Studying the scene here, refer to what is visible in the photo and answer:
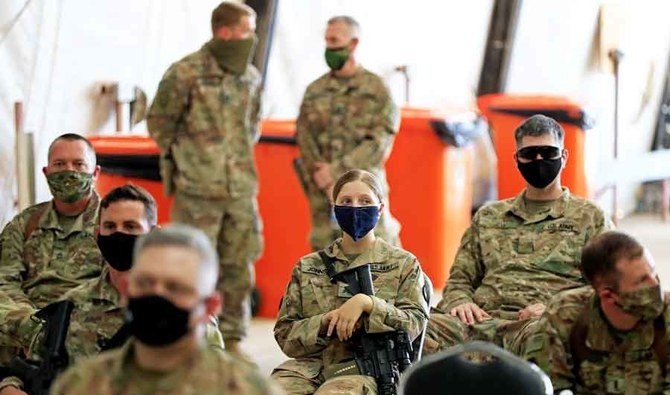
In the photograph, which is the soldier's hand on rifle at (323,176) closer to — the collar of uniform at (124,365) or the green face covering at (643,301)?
the green face covering at (643,301)

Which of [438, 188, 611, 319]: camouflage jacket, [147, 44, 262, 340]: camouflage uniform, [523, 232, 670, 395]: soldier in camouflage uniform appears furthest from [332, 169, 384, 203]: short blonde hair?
[147, 44, 262, 340]: camouflage uniform

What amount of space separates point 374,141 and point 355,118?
145 millimetres

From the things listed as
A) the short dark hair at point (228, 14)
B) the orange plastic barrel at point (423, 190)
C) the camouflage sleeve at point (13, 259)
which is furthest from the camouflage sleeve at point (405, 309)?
the orange plastic barrel at point (423, 190)

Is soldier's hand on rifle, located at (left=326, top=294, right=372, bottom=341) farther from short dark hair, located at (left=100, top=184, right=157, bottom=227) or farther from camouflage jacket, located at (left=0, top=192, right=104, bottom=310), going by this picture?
camouflage jacket, located at (left=0, top=192, right=104, bottom=310)

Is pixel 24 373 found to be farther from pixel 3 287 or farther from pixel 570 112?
pixel 570 112

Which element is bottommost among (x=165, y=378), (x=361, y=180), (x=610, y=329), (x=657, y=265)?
(x=657, y=265)

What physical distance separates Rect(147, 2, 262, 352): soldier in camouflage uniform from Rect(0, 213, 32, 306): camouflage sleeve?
180 cm

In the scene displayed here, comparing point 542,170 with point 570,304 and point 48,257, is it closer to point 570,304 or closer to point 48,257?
point 570,304

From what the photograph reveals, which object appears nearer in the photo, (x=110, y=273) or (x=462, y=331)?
(x=110, y=273)

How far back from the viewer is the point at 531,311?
5266 mm

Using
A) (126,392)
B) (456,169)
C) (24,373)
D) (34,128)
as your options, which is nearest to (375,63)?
(456,169)

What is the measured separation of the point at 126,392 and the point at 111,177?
5111 mm

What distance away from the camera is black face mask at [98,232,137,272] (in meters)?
4.31

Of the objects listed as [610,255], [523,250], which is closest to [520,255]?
[523,250]
